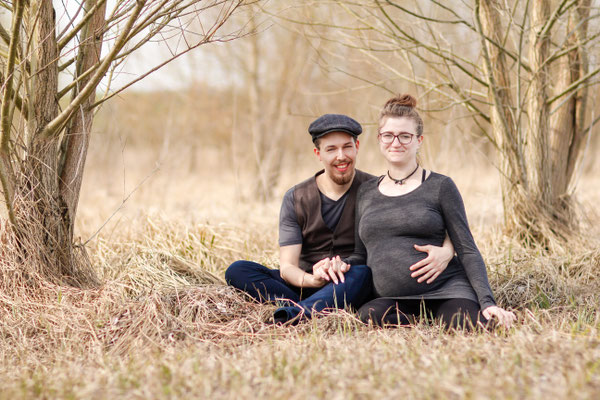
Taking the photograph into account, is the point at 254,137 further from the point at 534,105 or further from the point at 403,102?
the point at 403,102

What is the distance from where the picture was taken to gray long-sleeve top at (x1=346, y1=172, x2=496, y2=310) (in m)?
3.14

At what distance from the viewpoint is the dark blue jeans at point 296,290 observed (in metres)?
3.30

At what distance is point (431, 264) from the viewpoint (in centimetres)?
311

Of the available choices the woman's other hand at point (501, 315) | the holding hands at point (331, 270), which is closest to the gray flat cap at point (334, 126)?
the holding hands at point (331, 270)

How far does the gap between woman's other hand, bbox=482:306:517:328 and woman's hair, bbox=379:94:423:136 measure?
3.30 ft

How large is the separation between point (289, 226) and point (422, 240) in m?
0.84

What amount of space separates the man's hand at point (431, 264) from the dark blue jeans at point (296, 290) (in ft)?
1.12

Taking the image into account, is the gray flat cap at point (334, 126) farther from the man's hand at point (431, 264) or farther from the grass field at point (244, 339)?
the grass field at point (244, 339)

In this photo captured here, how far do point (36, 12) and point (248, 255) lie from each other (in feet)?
8.16

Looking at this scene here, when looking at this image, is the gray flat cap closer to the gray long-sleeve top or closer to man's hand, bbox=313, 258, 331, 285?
the gray long-sleeve top

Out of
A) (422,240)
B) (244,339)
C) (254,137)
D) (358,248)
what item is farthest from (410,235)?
(254,137)

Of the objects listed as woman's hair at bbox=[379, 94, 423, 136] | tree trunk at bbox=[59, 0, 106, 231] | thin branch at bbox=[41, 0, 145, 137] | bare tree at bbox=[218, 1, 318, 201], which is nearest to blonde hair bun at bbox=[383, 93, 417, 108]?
woman's hair at bbox=[379, 94, 423, 136]

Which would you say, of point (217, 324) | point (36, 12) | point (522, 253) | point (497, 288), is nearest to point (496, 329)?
point (497, 288)

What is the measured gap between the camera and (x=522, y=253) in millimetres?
4508
